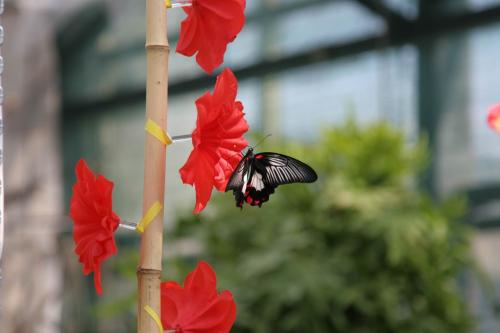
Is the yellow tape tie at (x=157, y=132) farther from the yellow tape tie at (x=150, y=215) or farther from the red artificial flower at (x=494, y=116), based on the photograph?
the red artificial flower at (x=494, y=116)

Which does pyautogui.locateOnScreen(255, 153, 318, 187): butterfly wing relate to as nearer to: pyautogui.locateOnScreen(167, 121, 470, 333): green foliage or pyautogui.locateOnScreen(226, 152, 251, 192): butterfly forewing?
pyautogui.locateOnScreen(226, 152, 251, 192): butterfly forewing

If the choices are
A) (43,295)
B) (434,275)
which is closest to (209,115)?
(434,275)

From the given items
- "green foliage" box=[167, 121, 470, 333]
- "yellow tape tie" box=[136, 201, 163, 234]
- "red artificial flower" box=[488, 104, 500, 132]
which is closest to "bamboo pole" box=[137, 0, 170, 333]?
"yellow tape tie" box=[136, 201, 163, 234]

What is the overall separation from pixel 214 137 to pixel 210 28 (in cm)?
6

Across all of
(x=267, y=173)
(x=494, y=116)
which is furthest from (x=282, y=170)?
(x=494, y=116)

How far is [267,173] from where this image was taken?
44 cm

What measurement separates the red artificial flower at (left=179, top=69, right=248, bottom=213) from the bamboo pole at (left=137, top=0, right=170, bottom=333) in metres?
0.02

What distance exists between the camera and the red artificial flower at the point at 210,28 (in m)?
0.43

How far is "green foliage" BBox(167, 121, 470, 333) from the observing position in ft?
7.20

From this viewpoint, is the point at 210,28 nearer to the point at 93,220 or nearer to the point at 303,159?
the point at 93,220

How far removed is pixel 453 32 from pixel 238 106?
8.49 ft

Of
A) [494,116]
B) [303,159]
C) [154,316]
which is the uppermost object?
[303,159]

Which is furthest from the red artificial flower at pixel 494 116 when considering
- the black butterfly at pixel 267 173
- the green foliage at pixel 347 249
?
the green foliage at pixel 347 249

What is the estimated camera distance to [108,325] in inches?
136
